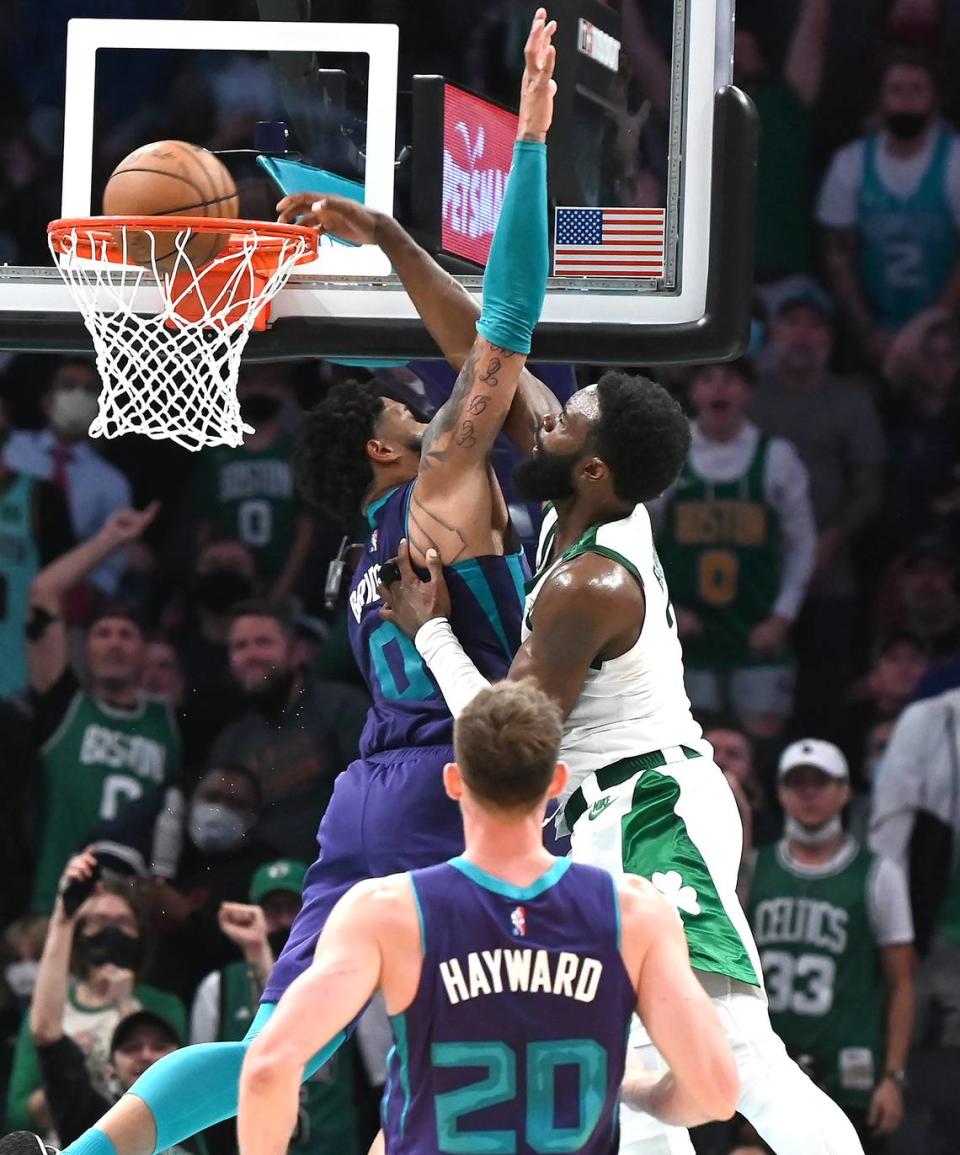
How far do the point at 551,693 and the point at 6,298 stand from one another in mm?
2017

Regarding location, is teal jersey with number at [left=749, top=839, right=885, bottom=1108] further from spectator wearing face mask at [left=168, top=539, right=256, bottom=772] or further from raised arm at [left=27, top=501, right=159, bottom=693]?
raised arm at [left=27, top=501, right=159, bottom=693]

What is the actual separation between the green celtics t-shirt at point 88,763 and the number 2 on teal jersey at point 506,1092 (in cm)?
459

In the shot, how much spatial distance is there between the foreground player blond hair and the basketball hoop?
193 cm

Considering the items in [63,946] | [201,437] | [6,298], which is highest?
[6,298]

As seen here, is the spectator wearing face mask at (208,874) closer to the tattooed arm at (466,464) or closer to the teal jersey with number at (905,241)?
the tattooed arm at (466,464)

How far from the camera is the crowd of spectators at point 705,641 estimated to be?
6.91 metres

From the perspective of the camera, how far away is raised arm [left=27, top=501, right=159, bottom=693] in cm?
773

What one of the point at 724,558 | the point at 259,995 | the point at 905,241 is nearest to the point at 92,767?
the point at 259,995

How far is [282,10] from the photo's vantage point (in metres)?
5.50

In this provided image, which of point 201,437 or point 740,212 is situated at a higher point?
point 740,212

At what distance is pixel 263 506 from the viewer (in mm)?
7918

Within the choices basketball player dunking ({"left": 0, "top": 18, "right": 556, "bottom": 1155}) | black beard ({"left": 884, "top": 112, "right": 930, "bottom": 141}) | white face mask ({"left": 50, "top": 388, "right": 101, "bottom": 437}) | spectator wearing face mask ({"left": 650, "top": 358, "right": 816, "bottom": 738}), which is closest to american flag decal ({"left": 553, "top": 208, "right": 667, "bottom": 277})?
basketball player dunking ({"left": 0, "top": 18, "right": 556, "bottom": 1155})

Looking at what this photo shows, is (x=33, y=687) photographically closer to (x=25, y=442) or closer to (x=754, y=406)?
(x=25, y=442)

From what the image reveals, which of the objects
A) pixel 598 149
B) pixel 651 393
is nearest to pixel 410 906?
pixel 651 393
